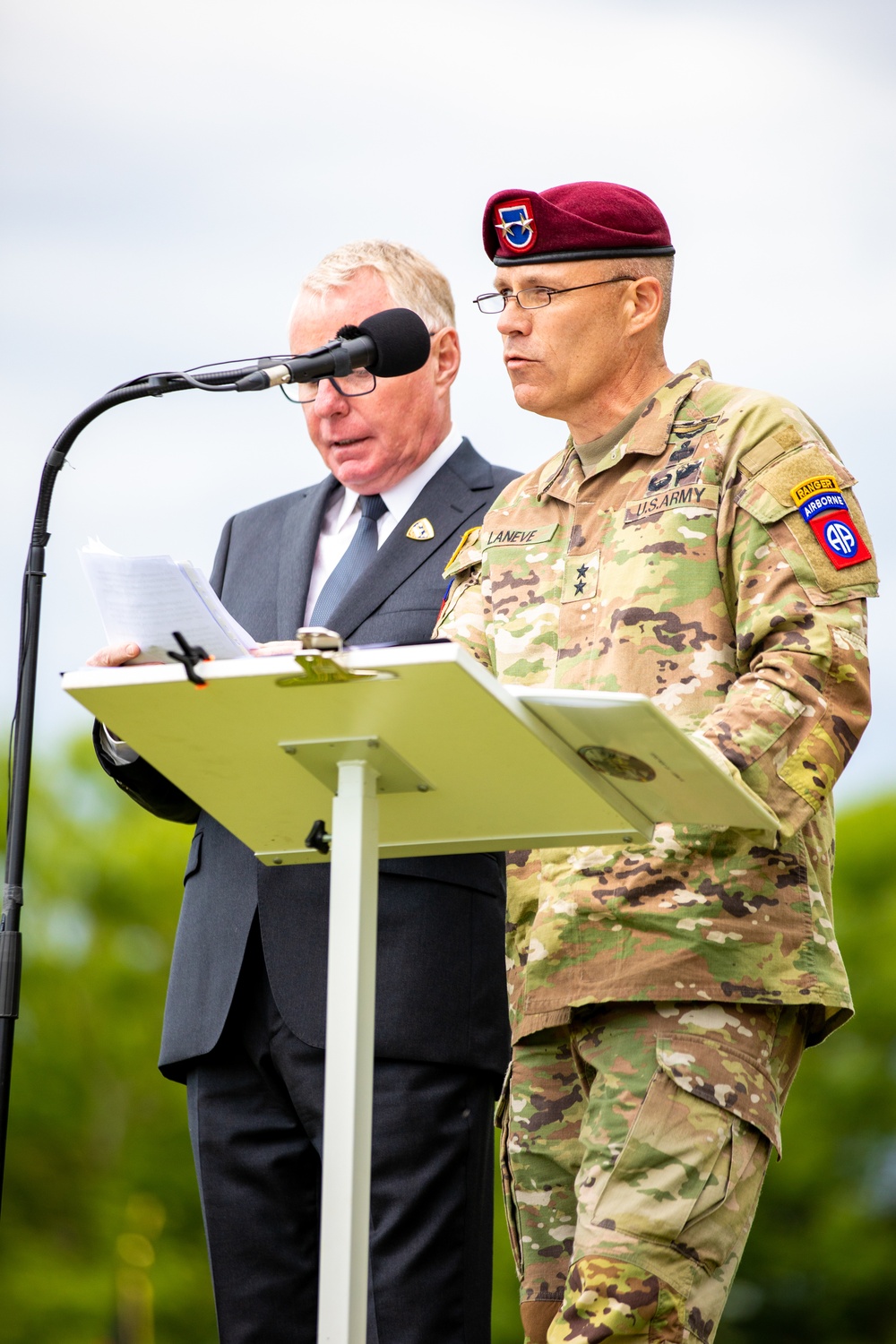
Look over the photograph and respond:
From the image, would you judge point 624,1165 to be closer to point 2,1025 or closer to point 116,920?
point 2,1025

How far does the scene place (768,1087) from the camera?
2.38 meters

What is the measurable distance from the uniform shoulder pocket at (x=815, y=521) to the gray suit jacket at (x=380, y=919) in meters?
0.76

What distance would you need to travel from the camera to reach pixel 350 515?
11.1ft

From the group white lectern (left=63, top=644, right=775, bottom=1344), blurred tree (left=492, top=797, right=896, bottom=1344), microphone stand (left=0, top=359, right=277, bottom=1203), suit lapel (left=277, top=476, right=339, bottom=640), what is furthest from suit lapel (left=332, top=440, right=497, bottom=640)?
blurred tree (left=492, top=797, right=896, bottom=1344)

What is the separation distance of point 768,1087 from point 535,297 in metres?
1.30

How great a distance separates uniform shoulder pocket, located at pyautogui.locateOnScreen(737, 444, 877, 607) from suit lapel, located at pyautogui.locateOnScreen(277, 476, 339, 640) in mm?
1007

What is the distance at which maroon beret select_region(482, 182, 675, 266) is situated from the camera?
277 cm

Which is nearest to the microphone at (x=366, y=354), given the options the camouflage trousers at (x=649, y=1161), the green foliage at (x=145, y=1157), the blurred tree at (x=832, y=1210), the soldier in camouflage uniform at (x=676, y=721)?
the soldier in camouflage uniform at (x=676, y=721)

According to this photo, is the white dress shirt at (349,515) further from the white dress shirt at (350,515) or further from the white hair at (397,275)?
the white hair at (397,275)

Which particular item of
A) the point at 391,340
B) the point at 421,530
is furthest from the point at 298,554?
the point at 391,340

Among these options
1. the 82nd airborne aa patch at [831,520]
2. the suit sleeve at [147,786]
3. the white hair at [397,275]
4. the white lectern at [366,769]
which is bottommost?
the suit sleeve at [147,786]

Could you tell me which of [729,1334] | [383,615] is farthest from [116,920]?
[383,615]

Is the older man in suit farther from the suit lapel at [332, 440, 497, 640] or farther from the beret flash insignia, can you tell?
the beret flash insignia

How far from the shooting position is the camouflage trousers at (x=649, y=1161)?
2.20m
